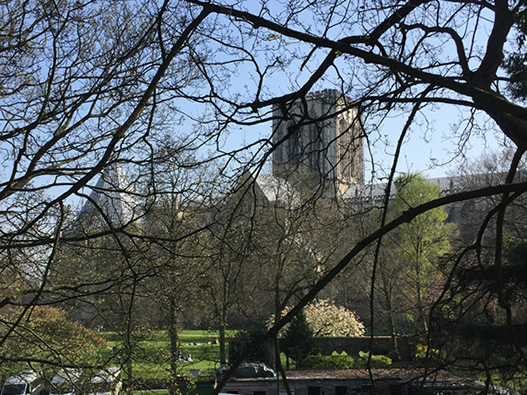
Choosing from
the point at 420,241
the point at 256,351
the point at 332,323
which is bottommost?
the point at 332,323

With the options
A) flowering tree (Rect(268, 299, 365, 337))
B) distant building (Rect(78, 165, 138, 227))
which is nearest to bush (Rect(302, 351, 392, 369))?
flowering tree (Rect(268, 299, 365, 337))

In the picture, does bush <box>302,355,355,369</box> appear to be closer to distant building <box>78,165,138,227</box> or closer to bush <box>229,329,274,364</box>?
distant building <box>78,165,138,227</box>

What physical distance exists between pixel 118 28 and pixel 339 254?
1750 cm

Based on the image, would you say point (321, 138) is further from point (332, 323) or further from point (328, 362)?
point (332, 323)

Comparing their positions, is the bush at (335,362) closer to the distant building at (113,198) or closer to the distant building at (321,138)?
the distant building at (113,198)

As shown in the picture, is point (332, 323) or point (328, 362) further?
point (332, 323)

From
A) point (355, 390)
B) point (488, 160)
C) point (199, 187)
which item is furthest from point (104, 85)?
point (488, 160)

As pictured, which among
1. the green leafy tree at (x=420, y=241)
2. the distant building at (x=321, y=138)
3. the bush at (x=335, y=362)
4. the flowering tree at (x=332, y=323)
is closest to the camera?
the distant building at (x=321, y=138)

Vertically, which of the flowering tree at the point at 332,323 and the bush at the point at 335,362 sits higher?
the flowering tree at the point at 332,323

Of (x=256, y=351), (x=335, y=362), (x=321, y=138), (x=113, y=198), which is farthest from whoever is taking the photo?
(x=335, y=362)

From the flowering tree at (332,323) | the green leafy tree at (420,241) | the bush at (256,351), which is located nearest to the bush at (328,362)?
the flowering tree at (332,323)

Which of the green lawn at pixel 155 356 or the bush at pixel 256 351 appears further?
the green lawn at pixel 155 356

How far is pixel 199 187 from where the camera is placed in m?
6.26

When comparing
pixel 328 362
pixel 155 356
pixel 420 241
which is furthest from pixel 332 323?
pixel 155 356
